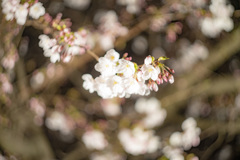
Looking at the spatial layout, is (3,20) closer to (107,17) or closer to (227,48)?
(107,17)

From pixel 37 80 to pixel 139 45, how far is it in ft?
4.76

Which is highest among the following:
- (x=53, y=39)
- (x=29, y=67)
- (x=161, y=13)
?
(x=29, y=67)

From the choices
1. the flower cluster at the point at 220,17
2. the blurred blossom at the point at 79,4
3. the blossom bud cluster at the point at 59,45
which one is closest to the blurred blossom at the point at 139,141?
the flower cluster at the point at 220,17

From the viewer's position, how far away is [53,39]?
99 cm

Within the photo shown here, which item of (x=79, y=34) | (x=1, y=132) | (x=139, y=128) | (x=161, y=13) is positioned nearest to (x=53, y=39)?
(x=79, y=34)

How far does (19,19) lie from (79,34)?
11.5 inches

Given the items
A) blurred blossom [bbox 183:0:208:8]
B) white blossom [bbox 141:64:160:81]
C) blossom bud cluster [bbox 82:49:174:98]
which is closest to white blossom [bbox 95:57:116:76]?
blossom bud cluster [bbox 82:49:174:98]

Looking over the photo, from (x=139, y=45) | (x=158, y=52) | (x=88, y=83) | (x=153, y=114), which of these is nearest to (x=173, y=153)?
(x=153, y=114)

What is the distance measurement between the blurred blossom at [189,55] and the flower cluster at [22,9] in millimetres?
1758

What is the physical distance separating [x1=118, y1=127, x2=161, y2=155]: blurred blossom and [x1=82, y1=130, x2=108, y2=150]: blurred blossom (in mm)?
183

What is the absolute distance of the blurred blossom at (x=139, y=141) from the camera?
2.04 m

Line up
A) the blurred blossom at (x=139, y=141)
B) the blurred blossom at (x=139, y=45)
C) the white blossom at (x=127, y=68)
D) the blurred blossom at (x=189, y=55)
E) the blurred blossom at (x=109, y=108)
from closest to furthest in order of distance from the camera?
Result: the white blossom at (x=127, y=68), the blurred blossom at (x=139, y=141), the blurred blossom at (x=189, y=55), the blurred blossom at (x=109, y=108), the blurred blossom at (x=139, y=45)

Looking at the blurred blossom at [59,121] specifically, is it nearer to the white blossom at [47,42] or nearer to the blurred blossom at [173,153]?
the blurred blossom at [173,153]

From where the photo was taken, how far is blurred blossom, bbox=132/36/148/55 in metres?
3.11
